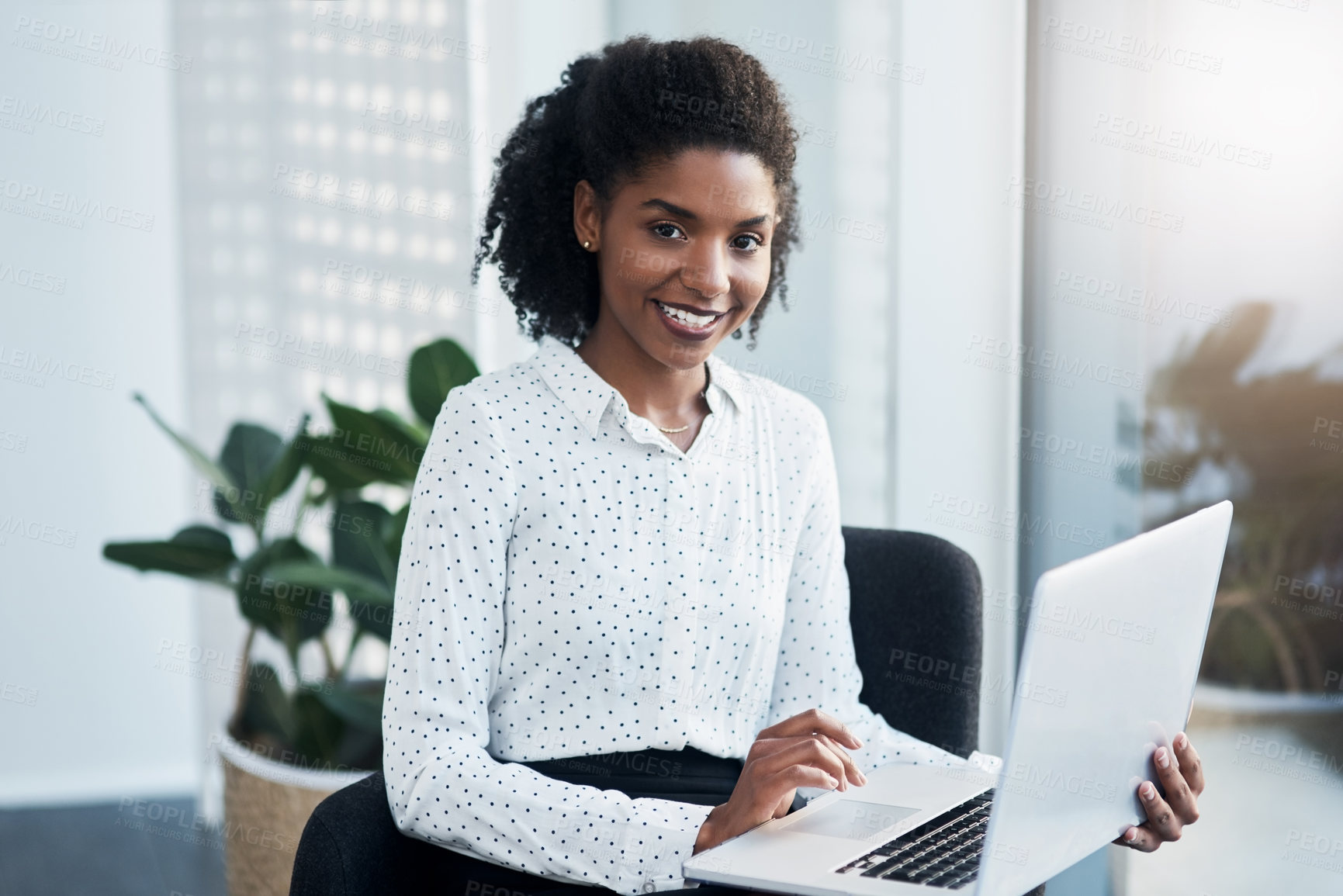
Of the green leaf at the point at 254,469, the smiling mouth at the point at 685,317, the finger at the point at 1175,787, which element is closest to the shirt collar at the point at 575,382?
the smiling mouth at the point at 685,317

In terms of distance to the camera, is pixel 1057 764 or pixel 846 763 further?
pixel 846 763

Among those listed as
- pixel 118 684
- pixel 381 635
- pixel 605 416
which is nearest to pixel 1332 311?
pixel 605 416

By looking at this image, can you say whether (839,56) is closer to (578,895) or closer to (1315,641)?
(1315,641)

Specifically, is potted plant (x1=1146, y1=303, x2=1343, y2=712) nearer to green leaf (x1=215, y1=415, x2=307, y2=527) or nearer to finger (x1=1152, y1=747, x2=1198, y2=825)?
finger (x1=1152, y1=747, x2=1198, y2=825)

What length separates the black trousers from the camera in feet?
3.89

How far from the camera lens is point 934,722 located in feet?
4.84

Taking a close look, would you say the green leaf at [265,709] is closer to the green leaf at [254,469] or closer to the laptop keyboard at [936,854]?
the green leaf at [254,469]

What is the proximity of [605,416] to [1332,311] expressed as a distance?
89 cm

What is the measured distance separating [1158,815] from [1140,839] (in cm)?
3

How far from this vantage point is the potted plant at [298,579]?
6.35 feet

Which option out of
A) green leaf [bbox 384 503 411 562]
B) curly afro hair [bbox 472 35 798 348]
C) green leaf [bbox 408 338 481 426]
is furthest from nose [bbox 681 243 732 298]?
green leaf [bbox 384 503 411 562]

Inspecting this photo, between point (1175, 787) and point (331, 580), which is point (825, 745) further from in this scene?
point (331, 580)

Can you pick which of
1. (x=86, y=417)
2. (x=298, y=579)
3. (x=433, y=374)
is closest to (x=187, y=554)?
(x=298, y=579)

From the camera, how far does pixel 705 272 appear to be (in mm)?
1306
